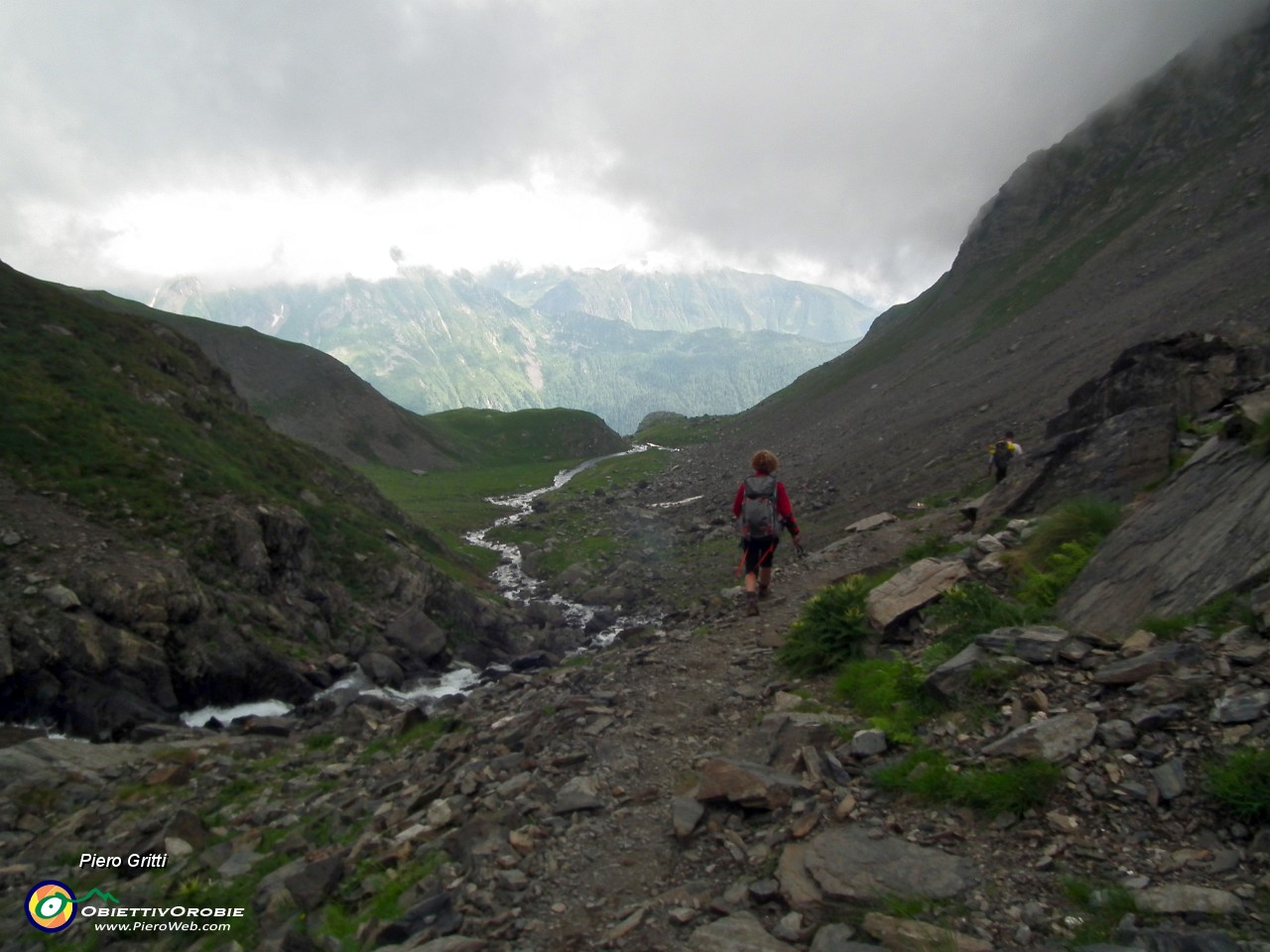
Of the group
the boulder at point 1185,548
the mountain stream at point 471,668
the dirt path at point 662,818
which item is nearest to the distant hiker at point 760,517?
the dirt path at point 662,818

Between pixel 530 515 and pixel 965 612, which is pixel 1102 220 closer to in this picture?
pixel 530 515

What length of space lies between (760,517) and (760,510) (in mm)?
140

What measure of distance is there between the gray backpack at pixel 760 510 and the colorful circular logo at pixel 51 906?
466 inches

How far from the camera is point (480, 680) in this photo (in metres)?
25.1

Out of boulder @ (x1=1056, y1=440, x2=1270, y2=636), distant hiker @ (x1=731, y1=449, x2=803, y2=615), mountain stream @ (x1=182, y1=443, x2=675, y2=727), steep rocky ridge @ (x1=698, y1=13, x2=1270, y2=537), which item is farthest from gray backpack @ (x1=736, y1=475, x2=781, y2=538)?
steep rocky ridge @ (x1=698, y1=13, x2=1270, y2=537)

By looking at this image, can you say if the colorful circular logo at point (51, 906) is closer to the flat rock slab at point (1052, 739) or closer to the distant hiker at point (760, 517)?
the flat rock slab at point (1052, 739)

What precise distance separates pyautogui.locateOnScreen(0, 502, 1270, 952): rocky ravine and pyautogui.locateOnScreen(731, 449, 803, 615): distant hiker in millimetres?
2849

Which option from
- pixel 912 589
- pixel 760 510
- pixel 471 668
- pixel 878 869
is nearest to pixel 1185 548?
pixel 912 589

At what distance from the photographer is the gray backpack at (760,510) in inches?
566

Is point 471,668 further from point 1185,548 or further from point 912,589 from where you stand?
point 1185,548

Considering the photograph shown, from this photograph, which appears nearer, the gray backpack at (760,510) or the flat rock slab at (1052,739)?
the flat rock slab at (1052,739)

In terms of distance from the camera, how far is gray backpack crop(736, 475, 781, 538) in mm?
14383

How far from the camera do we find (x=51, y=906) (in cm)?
991

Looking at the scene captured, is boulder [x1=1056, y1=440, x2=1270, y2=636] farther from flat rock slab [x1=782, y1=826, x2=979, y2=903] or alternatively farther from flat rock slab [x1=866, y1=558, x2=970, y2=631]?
flat rock slab [x1=782, y1=826, x2=979, y2=903]
